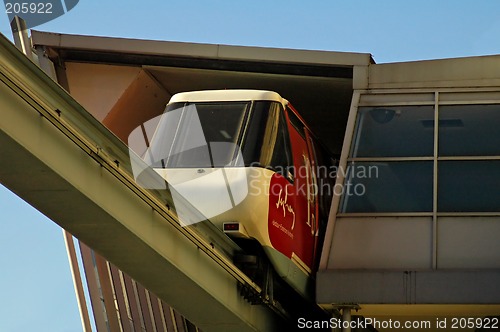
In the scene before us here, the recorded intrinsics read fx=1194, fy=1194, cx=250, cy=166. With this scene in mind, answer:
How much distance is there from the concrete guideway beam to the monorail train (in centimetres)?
62

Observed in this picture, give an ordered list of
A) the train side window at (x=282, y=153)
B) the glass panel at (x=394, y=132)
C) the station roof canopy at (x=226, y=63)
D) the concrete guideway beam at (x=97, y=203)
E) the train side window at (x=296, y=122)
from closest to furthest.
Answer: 1. the concrete guideway beam at (x=97, y=203)
2. the train side window at (x=282, y=153)
3. the train side window at (x=296, y=122)
4. the glass panel at (x=394, y=132)
5. the station roof canopy at (x=226, y=63)

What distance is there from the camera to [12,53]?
8.80m

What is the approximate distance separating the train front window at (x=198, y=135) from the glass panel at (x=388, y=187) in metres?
1.94

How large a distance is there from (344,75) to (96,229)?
6.41 m

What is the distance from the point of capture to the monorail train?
12.2 metres

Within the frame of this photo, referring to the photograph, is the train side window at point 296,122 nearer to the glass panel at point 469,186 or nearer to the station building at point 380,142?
the station building at point 380,142

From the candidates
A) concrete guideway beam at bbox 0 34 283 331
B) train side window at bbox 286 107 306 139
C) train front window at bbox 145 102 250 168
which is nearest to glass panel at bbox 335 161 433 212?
train side window at bbox 286 107 306 139

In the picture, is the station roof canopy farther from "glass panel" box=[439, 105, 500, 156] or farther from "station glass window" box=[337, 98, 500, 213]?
"glass panel" box=[439, 105, 500, 156]

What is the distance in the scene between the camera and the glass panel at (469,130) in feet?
47.9

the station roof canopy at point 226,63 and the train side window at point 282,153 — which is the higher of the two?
the station roof canopy at point 226,63

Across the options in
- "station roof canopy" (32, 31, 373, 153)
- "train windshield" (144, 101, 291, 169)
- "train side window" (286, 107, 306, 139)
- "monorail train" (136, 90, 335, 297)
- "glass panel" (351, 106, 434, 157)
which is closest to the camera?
"monorail train" (136, 90, 335, 297)

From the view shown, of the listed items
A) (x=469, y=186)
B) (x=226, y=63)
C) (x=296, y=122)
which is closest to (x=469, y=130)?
(x=469, y=186)

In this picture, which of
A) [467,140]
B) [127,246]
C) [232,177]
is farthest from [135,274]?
[467,140]

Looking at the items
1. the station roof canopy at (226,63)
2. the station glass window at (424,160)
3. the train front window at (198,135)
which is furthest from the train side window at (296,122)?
the station roof canopy at (226,63)
